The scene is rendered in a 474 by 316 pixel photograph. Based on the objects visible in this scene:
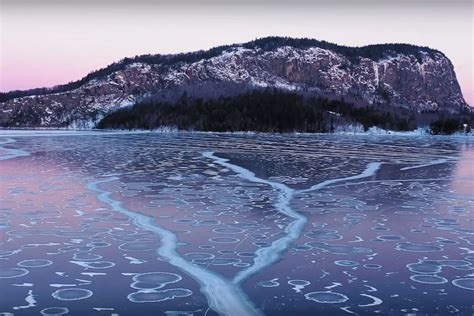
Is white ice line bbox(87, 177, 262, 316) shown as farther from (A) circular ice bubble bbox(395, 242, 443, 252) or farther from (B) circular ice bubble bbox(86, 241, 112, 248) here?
(A) circular ice bubble bbox(395, 242, 443, 252)

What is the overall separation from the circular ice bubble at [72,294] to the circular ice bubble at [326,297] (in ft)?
7.45

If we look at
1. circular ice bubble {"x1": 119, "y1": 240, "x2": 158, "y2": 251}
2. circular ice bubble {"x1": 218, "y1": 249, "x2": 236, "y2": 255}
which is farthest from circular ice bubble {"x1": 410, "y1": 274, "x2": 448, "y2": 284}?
circular ice bubble {"x1": 119, "y1": 240, "x2": 158, "y2": 251}

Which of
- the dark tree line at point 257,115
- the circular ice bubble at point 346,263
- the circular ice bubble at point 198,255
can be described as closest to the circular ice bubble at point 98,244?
the circular ice bubble at point 198,255

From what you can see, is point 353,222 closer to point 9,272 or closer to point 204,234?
point 204,234

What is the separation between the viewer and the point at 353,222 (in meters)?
9.53

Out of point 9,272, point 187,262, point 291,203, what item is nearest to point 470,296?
point 187,262

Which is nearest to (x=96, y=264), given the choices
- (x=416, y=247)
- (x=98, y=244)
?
(x=98, y=244)

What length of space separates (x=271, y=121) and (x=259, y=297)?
14657 cm

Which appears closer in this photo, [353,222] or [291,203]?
[353,222]

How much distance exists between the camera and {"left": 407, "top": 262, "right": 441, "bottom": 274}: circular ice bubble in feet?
21.0

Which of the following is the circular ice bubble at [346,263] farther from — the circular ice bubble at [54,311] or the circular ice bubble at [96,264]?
the circular ice bubble at [54,311]

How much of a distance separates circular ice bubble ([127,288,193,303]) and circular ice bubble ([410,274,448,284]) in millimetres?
2629

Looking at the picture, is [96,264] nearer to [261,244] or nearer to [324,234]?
[261,244]

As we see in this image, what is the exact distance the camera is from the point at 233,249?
741 centimetres
